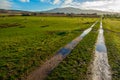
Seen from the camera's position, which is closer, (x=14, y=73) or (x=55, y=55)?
(x=14, y=73)

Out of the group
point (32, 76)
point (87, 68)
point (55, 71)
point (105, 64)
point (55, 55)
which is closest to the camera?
point (32, 76)

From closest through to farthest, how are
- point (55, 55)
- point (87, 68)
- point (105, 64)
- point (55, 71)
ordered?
point (55, 71)
point (87, 68)
point (105, 64)
point (55, 55)

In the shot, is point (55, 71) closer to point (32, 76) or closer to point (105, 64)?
point (32, 76)

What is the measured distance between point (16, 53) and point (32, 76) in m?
9.02

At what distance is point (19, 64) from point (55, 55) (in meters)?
5.49

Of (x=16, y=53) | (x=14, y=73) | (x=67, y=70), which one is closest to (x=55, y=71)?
(x=67, y=70)

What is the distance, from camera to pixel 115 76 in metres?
15.3

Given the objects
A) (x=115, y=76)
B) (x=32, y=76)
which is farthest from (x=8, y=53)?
(x=115, y=76)

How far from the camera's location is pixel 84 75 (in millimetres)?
15352

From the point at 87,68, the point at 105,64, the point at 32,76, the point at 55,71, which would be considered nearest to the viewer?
the point at 32,76

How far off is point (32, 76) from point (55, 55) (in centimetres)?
782

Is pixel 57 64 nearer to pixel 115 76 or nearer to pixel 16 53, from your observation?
pixel 115 76

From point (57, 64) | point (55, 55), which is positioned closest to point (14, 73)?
point (57, 64)

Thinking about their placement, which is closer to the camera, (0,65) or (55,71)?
(55,71)
